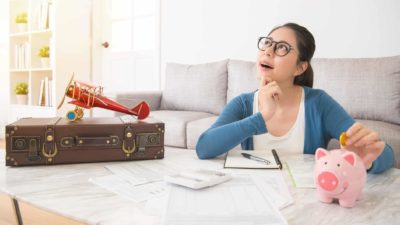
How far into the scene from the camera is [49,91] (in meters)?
4.18

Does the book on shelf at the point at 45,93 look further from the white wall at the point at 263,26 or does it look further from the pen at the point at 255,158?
the pen at the point at 255,158

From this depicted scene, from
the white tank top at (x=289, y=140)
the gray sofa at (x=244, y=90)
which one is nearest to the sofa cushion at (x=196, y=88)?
the gray sofa at (x=244, y=90)

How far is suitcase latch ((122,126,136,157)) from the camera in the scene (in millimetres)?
1064

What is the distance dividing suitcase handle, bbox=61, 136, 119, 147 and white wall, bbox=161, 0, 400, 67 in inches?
91.3

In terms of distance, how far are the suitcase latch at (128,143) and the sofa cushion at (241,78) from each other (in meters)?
1.84

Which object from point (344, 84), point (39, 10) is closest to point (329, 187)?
point (344, 84)

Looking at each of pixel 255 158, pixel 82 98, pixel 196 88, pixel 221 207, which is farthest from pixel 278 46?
pixel 196 88

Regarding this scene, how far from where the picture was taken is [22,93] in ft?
14.5

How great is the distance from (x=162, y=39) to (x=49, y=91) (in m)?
1.43

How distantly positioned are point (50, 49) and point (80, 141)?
11.5 feet

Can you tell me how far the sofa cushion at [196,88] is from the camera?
3047 mm

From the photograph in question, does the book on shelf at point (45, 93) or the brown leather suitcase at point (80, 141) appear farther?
the book on shelf at point (45, 93)

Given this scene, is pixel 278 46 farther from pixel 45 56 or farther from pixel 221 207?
pixel 45 56

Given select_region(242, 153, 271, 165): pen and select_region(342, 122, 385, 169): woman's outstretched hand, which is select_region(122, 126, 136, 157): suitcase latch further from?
select_region(342, 122, 385, 169): woman's outstretched hand
